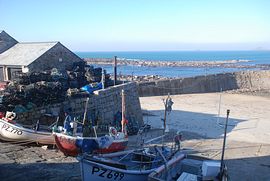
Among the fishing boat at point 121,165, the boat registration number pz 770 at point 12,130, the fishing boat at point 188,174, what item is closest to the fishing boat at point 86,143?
the boat registration number pz 770 at point 12,130

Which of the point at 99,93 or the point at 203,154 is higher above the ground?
the point at 99,93

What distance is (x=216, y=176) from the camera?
9945 millimetres

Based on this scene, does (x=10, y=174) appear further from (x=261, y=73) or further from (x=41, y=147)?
(x=261, y=73)

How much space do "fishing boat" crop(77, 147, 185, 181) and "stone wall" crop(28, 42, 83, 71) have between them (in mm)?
12612

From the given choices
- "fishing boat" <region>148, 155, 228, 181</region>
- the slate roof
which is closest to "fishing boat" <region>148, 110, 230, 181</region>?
"fishing boat" <region>148, 155, 228, 181</region>

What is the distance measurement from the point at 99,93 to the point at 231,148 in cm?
722

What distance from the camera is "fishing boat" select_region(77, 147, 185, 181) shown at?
32.1 ft

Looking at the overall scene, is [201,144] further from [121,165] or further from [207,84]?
[207,84]

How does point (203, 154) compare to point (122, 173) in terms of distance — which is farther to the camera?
point (203, 154)

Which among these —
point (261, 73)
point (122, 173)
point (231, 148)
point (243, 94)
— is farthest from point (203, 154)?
point (261, 73)

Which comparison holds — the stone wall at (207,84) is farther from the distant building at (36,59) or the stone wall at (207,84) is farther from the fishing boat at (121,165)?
the fishing boat at (121,165)

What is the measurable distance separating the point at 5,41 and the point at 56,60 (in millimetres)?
7415

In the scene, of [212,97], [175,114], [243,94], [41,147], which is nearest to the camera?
[41,147]

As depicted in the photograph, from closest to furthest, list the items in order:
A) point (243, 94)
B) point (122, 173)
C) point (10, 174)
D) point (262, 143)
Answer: point (122, 173), point (10, 174), point (262, 143), point (243, 94)
